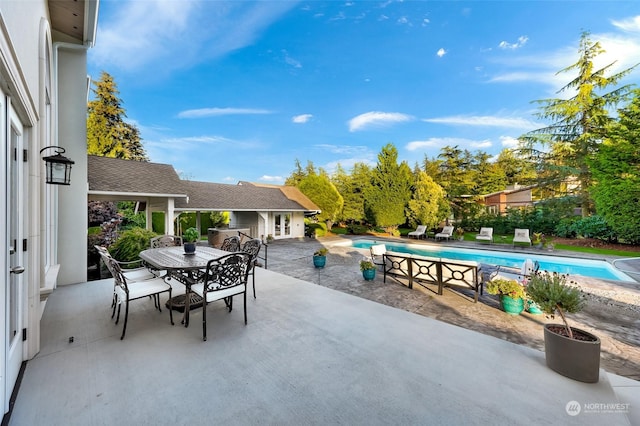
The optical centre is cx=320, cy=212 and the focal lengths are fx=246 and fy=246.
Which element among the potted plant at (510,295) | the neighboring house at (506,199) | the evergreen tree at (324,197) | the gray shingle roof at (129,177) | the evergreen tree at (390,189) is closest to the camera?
the potted plant at (510,295)

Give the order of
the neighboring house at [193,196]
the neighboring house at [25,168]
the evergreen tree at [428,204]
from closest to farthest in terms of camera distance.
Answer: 1. the neighboring house at [25,168]
2. the neighboring house at [193,196]
3. the evergreen tree at [428,204]

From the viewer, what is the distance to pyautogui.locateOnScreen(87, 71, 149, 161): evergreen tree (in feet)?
64.8

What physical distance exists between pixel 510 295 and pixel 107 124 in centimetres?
2774

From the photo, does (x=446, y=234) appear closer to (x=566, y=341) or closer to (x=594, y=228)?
(x=594, y=228)

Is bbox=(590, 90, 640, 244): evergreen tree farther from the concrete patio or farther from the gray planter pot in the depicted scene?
the gray planter pot

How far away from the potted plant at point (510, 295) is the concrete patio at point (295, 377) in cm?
186

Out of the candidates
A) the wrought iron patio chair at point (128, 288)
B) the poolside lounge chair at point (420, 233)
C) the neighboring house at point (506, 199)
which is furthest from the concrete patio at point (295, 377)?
the neighboring house at point (506, 199)

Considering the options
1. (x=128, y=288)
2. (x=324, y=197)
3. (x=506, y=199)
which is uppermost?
(x=324, y=197)

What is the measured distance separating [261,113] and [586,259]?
21.7 m

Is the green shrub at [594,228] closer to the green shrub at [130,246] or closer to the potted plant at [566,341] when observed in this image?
the potted plant at [566,341]

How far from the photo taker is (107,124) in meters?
20.3

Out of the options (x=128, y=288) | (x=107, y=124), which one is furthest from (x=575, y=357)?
(x=107, y=124)

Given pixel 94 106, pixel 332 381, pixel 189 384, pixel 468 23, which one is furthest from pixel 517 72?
pixel 94 106

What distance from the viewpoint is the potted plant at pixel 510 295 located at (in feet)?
15.3
